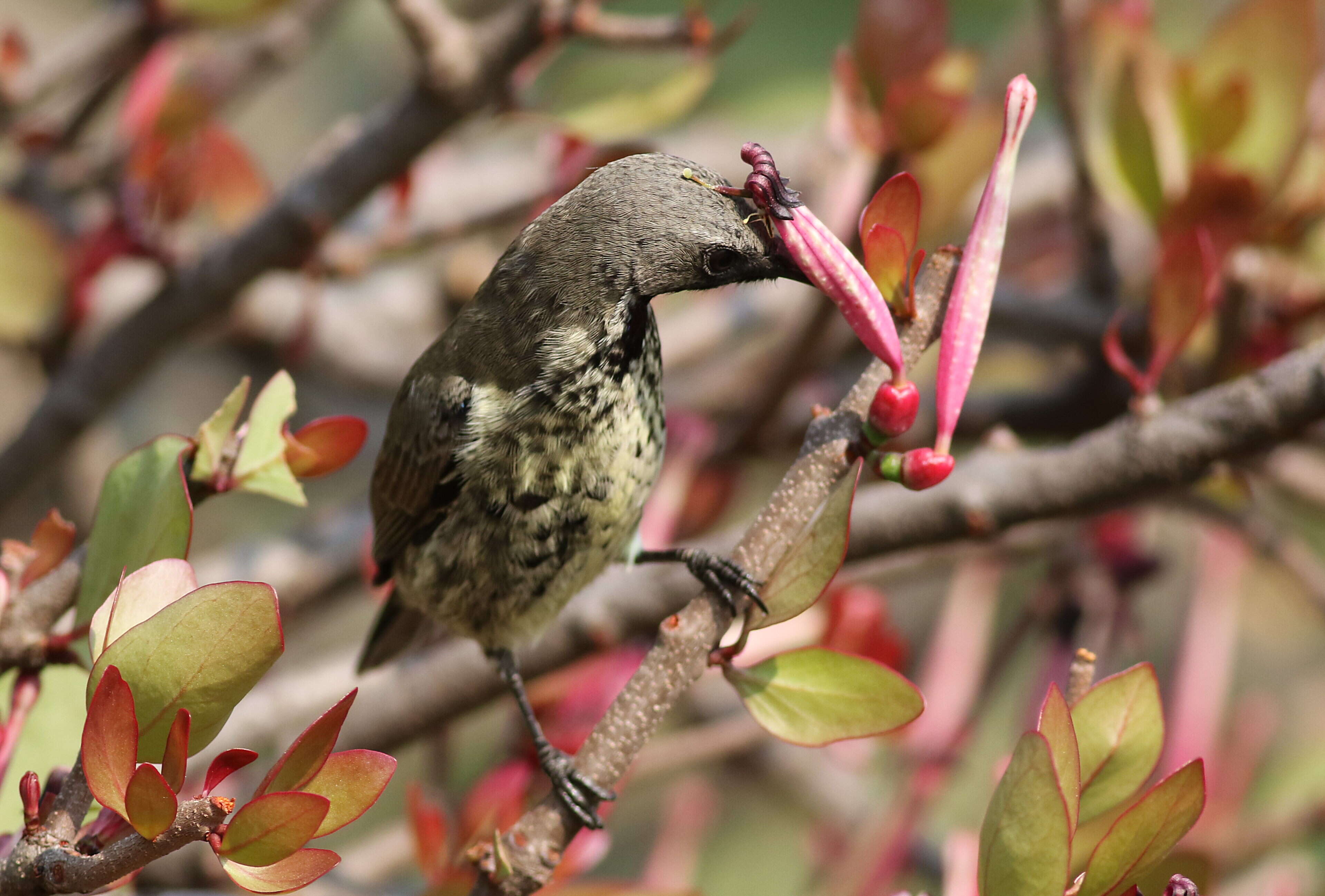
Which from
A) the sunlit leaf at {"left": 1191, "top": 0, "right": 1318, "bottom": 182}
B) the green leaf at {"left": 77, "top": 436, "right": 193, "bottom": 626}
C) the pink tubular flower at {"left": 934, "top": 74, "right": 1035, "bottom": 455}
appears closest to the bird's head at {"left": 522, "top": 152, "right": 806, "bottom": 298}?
the pink tubular flower at {"left": 934, "top": 74, "right": 1035, "bottom": 455}

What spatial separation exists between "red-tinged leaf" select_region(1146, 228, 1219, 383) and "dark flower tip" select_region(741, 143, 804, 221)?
2.05ft

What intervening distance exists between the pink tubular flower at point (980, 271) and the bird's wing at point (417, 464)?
83 cm

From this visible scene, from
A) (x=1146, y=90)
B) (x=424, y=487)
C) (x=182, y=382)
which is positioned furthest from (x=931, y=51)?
(x=182, y=382)

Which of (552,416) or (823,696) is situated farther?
(552,416)

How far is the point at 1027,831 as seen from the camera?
2.92 ft

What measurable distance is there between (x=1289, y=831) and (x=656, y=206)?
1577 mm

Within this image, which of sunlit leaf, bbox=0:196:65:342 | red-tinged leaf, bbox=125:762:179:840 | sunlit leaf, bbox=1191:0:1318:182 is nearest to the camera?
red-tinged leaf, bbox=125:762:179:840

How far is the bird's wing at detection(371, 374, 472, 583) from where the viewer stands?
5.47 ft

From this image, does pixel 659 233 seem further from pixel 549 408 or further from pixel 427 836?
pixel 427 836

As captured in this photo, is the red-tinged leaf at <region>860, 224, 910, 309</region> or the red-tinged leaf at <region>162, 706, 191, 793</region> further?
the red-tinged leaf at <region>860, 224, 910, 309</region>

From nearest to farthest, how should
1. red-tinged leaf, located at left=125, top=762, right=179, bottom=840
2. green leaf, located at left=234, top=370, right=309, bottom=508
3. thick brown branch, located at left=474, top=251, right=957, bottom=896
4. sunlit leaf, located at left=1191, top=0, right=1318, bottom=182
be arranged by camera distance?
red-tinged leaf, located at left=125, top=762, right=179, bottom=840
thick brown branch, located at left=474, top=251, right=957, bottom=896
green leaf, located at left=234, top=370, right=309, bottom=508
sunlit leaf, located at left=1191, top=0, right=1318, bottom=182

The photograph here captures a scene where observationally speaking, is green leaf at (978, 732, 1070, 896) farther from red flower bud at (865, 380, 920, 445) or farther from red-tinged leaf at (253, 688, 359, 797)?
red-tinged leaf at (253, 688, 359, 797)

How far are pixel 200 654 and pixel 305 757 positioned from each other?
0.11m

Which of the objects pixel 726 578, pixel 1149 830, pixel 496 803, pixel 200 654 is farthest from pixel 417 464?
pixel 1149 830
